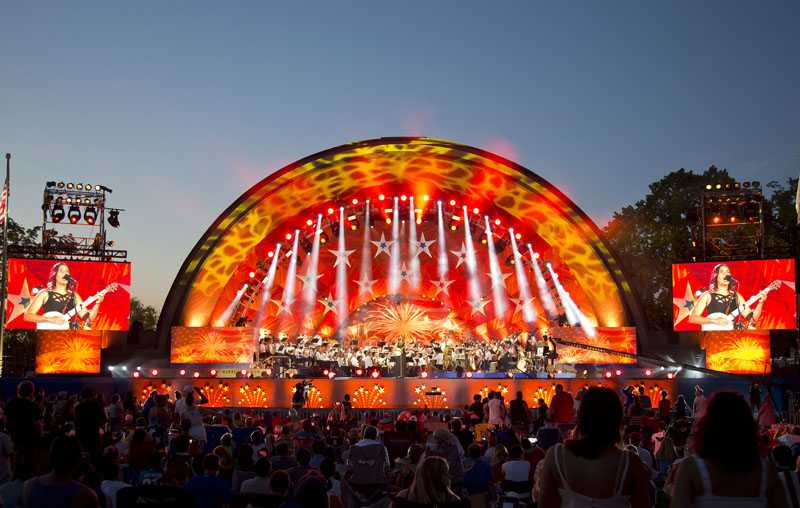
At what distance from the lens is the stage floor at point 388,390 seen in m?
29.3

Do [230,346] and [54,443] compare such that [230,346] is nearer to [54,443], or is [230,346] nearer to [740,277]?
[740,277]

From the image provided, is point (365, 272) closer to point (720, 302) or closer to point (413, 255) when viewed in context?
point (413, 255)

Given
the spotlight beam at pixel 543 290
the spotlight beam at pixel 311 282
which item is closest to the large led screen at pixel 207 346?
the spotlight beam at pixel 311 282

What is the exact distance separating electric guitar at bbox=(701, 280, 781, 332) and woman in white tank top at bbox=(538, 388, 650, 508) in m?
28.6

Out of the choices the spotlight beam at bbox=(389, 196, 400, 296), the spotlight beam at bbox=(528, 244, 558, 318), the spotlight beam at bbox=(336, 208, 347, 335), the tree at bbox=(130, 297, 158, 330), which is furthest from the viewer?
the tree at bbox=(130, 297, 158, 330)

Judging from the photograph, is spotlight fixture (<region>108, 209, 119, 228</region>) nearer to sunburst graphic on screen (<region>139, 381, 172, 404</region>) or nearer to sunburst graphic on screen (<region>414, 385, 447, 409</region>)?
sunburst graphic on screen (<region>139, 381, 172, 404</region>)

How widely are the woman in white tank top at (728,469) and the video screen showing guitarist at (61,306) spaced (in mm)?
30514

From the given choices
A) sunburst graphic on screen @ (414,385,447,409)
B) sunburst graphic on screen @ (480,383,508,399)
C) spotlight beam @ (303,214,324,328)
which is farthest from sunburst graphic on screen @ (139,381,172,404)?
sunburst graphic on screen @ (480,383,508,399)

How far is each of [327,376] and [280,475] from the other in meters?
23.8

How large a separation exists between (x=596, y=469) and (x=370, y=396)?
25.5 m

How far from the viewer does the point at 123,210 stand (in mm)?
34594

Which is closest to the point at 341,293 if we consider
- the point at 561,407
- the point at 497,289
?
the point at 497,289

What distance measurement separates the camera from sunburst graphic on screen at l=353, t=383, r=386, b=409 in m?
29.7

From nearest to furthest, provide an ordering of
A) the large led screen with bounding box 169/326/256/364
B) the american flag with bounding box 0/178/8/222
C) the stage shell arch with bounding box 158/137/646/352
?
1. the american flag with bounding box 0/178/8/222
2. the large led screen with bounding box 169/326/256/364
3. the stage shell arch with bounding box 158/137/646/352
